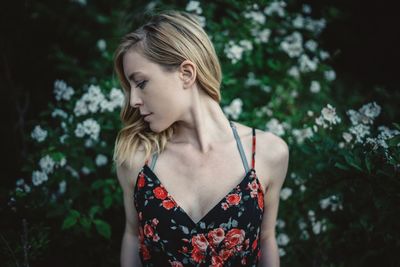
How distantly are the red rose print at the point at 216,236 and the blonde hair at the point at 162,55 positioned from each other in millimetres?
469

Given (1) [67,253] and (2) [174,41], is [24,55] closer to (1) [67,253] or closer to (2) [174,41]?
(1) [67,253]

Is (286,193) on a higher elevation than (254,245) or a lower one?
lower

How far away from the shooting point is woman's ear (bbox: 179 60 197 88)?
5.48ft

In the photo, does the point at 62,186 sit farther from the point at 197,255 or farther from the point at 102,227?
the point at 197,255

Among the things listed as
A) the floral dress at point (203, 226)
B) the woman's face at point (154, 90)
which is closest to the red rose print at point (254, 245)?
the floral dress at point (203, 226)

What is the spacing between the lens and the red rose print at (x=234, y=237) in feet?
5.43

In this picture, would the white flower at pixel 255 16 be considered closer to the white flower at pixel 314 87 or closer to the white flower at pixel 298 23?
the white flower at pixel 298 23

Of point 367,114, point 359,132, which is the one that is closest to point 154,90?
point 359,132

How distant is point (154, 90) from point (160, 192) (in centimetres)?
45

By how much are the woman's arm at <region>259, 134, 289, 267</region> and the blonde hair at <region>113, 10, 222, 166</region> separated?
0.37 metres

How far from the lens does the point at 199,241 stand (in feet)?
5.39

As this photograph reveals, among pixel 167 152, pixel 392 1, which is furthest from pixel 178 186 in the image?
pixel 392 1

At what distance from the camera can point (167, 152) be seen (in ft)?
6.14

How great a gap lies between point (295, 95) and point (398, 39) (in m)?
1.69
